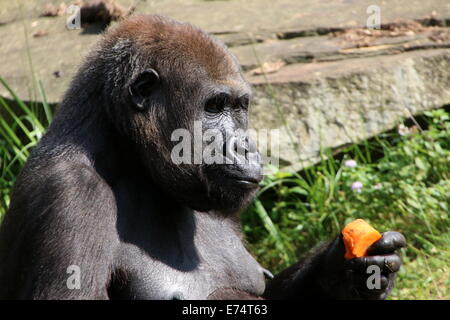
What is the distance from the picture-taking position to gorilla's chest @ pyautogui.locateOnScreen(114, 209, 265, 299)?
15.7 ft

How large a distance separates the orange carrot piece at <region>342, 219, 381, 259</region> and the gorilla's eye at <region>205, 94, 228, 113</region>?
1.17m

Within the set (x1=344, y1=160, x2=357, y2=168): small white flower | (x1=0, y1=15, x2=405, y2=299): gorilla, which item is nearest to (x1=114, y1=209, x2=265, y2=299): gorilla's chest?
(x1=0, y1=15, x2=405, y2=299): gorilla

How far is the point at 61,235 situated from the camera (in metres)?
4.37

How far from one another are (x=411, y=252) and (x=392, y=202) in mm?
505

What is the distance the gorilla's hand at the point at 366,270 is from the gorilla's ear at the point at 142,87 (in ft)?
5.47

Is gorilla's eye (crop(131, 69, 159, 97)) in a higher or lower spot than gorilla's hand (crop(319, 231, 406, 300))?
higher

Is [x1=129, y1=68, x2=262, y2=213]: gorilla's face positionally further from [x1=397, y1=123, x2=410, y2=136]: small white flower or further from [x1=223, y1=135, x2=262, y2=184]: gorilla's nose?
[x1=397, y1=123, x2=410, y2=136]: small white flower

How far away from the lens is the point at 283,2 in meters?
9.79

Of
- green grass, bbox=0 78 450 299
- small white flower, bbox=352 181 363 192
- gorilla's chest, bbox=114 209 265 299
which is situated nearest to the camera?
gorilla's chest, bbox=114 209 265 299

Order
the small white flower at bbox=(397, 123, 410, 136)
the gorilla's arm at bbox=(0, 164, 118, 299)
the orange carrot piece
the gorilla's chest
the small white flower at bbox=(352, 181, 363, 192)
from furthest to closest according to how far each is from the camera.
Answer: the small white flower at bbox=(397, 123, 410, 136), the small white flower at bbox=(352, 181, 363, 192), the orange carrot piece, the gorilla's chest, the gorilla's arm at bbox=(0, 164, 118, 299)

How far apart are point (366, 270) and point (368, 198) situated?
7.65 feet

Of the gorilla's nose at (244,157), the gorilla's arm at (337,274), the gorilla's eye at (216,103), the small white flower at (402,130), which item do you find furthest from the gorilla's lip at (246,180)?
the small white flower at (402,130)
